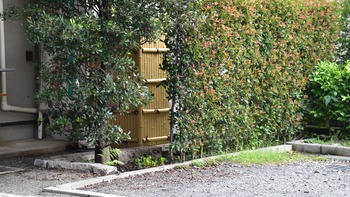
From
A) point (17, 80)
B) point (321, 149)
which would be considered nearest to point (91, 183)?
point (17, 80)

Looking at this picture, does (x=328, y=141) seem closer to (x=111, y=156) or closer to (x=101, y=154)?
(x=111, y=156)

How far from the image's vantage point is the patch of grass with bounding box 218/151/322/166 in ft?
31.6

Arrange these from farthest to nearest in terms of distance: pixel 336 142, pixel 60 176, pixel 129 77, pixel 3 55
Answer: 1. pixel 336 142
2. pixel 3 55
3. pixel 129 77
4. pixel 60 176

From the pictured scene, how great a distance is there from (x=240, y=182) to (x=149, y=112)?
8.33 ft

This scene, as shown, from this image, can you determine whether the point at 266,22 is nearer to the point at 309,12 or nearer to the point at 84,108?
the point at 309,12

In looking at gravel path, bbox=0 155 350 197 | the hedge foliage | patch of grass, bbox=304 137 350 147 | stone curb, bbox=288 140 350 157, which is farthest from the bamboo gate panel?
patch of grass, bbox=304 137 350 147

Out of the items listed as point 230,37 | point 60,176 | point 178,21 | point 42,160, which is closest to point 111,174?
point 60,176

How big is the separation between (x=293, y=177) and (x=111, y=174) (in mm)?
2451

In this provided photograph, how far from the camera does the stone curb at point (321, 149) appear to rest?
10.8 meters

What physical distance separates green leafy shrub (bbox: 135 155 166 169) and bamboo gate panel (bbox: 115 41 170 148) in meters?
0.75

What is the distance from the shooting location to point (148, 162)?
9141 mm

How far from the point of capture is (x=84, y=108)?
8.37 m

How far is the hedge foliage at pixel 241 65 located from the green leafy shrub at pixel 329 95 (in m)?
0.25

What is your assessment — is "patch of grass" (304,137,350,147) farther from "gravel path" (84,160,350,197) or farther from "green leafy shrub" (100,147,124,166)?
"green leafy shrub" (100,147,124,166)
